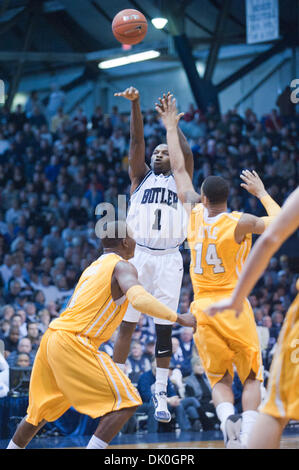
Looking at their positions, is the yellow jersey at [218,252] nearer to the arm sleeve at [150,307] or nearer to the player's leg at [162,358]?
the arm sleeve at [150,307]

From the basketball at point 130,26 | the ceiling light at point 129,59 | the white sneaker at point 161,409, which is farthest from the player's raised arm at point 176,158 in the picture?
the ceiling light at point 129,59

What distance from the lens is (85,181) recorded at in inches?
576

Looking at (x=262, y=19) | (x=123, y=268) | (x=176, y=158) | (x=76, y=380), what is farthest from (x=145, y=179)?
(x=262, y=19)

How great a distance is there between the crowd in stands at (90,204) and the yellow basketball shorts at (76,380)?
359 centimetres

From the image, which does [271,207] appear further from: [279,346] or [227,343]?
[279,346]

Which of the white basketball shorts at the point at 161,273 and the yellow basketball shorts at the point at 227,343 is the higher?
the white basketball shorts at the point at 161,273

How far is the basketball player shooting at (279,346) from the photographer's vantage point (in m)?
3.38

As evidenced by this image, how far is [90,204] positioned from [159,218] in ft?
23.9

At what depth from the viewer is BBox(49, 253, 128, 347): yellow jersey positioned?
5000 mm

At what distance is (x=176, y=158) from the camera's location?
601cm

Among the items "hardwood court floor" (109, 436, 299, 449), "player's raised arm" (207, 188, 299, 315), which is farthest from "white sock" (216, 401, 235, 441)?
"hardwood court floor" (109, 436, 299, 449)

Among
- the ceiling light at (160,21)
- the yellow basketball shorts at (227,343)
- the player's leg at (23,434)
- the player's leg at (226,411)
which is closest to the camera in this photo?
the player's leg at (226,411)

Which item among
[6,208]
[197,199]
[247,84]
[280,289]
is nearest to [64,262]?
[6,208]
